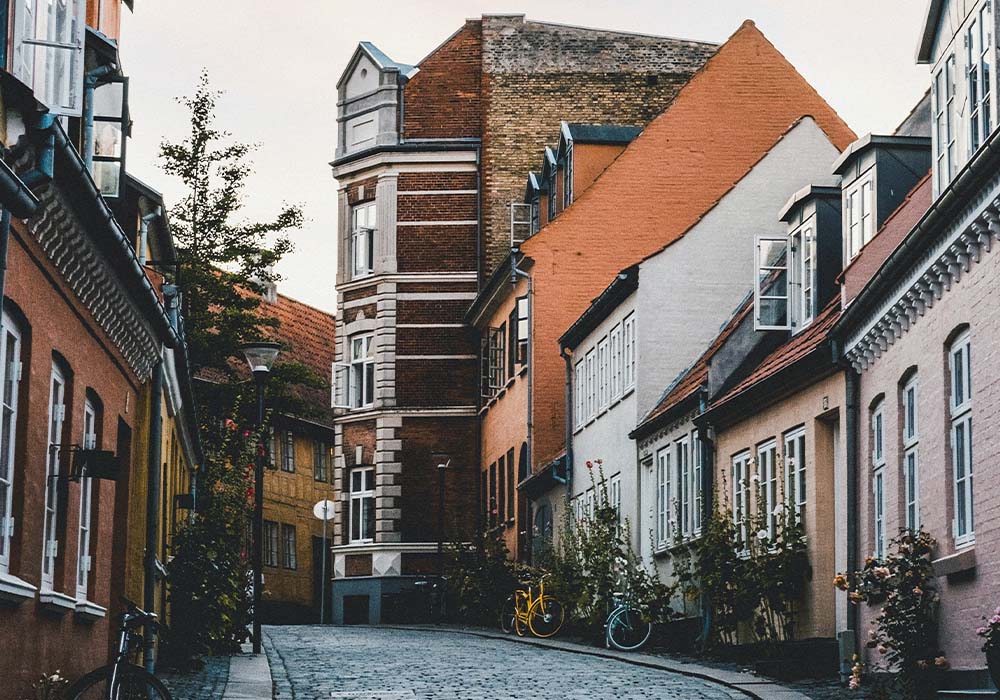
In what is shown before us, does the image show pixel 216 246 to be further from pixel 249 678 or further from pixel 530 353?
pixel 249 678

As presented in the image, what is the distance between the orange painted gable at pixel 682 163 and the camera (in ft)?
120

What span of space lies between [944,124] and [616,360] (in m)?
16.1

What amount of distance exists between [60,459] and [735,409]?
12.3 meters

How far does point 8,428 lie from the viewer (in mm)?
11438

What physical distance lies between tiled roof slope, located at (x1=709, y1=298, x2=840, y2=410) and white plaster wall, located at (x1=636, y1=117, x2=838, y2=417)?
5099 mm

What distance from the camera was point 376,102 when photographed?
159ft

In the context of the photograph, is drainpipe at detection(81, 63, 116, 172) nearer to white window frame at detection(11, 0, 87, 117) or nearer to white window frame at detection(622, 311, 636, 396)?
white window frame at detection(11, 0, 87, 117)

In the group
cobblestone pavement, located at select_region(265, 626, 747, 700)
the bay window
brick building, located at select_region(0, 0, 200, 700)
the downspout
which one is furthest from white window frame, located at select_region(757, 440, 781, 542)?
the bay window

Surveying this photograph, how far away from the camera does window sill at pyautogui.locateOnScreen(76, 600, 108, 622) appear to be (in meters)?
14.3

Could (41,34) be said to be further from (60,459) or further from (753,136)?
(753,136)

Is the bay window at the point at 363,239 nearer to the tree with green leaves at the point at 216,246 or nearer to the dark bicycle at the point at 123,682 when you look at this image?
the tree with green leaves at the point at 216,246

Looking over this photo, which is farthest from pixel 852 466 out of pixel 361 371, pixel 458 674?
pixel 361 371

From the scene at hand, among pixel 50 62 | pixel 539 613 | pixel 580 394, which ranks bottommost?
pixel 539 613

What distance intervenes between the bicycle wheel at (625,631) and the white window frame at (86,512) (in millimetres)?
12318
